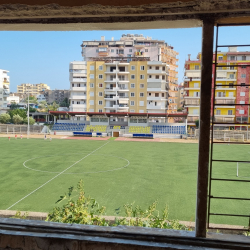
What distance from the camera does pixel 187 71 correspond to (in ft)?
87.3

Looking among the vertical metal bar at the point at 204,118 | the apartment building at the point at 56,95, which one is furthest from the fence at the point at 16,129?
the apartment building at the point at 56,95

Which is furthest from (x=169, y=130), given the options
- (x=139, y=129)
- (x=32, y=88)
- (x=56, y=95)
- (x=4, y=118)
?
(x=32, y=88)

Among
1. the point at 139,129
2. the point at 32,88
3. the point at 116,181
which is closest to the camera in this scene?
the point at 116,181

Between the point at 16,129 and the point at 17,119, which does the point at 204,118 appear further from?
the point at 17,119

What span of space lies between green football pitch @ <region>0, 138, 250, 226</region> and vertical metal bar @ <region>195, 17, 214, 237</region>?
332 cm

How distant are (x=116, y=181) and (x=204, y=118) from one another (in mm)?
7448

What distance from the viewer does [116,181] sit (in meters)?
8.54

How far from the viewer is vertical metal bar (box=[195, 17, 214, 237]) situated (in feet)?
4.41

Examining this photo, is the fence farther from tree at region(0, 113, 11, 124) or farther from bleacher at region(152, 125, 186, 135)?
bleacher at region(152, 125, 186, 135)

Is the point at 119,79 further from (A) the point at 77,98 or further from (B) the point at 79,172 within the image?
(B) the point at 79,172

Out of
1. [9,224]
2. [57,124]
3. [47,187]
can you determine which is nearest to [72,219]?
[9,224]

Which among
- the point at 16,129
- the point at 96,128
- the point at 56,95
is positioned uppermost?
the point at 56,95

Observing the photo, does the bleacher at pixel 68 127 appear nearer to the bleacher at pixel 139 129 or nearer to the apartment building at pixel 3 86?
the bleacher at pixel 139 129

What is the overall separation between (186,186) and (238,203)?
1.84 metres
